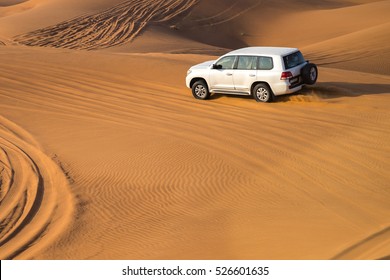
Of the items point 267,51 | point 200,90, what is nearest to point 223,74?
point 200,90

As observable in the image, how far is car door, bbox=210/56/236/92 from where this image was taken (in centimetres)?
1723

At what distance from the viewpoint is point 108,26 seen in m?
38.1

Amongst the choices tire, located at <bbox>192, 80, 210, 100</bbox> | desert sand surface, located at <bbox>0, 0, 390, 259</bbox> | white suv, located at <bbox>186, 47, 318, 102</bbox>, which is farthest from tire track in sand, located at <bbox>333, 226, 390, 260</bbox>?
tire, located at <bbox>192, 80, 210, 100</bbox>

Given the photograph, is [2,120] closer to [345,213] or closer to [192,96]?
[192,96]

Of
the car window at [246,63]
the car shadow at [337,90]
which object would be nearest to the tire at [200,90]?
the car window at [246,63]

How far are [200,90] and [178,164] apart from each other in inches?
235

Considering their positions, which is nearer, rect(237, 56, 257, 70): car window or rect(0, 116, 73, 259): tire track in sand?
rect(0, 116, 73, 259): tire track in sand

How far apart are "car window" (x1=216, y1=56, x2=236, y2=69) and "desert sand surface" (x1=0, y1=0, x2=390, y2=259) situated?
3.37ft

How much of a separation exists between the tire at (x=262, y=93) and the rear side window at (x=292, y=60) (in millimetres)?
829

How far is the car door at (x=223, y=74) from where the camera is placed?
1723cm

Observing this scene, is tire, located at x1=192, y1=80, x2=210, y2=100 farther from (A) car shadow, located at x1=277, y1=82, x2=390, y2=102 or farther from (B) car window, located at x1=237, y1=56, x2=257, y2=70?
(A) car shadow, located at x1=277, y1=82, x2=390, y2=102

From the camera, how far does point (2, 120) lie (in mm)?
16281

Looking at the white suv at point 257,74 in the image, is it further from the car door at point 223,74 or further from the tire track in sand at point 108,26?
the tire track in sand at point 108,26
